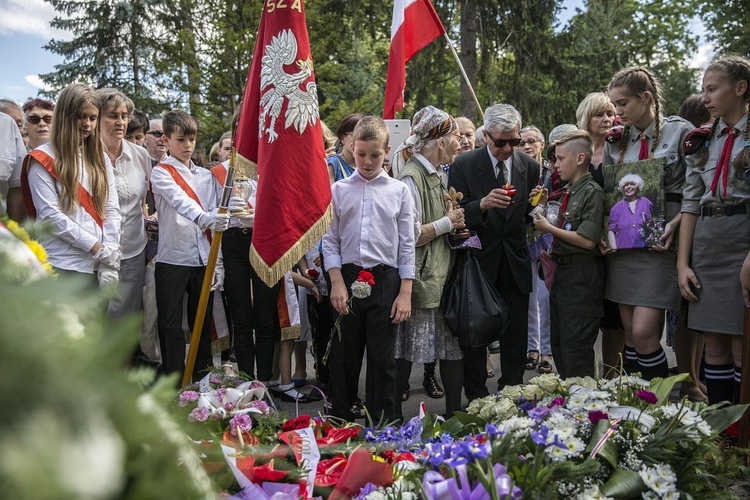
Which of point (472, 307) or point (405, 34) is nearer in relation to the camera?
point (472, 307)

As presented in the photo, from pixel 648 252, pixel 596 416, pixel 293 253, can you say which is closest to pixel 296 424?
pixel 596 416

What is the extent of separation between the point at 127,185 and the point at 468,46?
12.8 metres

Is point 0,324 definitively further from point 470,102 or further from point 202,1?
point 202,1

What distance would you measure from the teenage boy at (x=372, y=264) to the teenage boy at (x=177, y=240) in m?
1.26

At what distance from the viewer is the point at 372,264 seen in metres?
3.94

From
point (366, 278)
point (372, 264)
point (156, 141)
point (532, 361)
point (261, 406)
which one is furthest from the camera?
point (156, 141)

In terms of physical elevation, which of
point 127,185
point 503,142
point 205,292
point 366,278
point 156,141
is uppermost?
point 156,141

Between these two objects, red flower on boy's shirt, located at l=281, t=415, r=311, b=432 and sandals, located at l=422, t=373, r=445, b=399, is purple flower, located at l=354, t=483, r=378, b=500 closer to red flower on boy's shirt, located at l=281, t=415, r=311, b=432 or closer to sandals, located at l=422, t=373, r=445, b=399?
red flower on boy's shirt, located at l=281, t=415, r=311, b=432

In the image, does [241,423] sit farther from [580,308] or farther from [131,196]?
[131,196]

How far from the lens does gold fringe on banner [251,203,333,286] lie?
4000 mm

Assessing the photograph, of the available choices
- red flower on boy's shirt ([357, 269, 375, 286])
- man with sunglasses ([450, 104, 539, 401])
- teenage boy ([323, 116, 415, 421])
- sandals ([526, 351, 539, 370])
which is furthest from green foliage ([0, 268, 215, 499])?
sandals ([526, 351, 539, 370])

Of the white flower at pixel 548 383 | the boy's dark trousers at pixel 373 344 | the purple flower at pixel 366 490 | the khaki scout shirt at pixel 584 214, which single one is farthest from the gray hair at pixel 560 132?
the purple flower at pixel 366 490

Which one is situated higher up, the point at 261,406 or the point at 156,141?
the point at 156,141

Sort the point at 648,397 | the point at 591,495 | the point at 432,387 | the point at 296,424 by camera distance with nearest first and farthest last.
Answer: the point at 591,495
the point at 648,397
the point at 296,424
the point at 432,387
